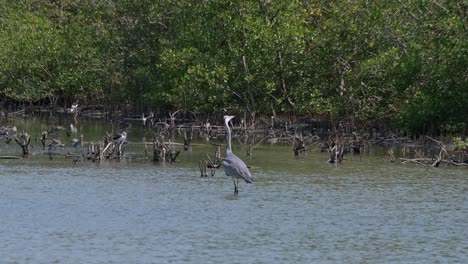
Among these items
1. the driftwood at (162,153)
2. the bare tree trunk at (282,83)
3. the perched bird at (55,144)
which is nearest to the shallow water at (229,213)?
the driftwood at (162,153)

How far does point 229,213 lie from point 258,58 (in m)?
18.6

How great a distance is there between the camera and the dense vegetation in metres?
27.8

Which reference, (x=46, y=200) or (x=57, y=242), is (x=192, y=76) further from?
(x=57, y=242)

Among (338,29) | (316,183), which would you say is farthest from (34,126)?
(316,183)

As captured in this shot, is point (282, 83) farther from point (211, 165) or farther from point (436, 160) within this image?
point (211, 165)

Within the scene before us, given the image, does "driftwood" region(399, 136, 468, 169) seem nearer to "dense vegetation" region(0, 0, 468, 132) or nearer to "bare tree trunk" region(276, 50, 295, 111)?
"dense vegetation" region(0, 0, 468, 132)

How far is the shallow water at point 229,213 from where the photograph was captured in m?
13.3

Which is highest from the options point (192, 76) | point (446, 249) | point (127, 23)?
point (127, 23)

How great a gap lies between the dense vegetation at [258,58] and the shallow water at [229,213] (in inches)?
194

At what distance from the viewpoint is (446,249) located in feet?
44.7

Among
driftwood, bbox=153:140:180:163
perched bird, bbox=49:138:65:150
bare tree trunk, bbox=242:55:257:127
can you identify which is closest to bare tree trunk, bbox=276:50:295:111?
bare tree trunk, bbox=242:55:257:127

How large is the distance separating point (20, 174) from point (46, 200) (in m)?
3.88

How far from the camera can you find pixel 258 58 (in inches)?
1357

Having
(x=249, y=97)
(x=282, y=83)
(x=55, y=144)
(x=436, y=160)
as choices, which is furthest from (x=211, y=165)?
(x=249, y=97)
